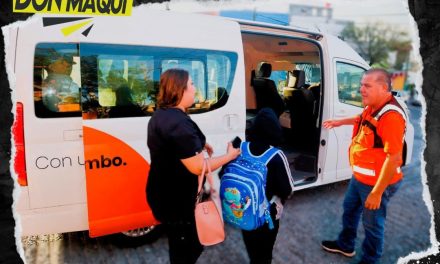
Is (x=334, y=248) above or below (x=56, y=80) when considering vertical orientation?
below

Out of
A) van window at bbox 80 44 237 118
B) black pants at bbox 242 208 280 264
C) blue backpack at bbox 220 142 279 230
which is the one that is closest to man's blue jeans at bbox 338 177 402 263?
black pants at bbox 242 208 280 264

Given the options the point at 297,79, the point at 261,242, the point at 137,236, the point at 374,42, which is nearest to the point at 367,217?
the point at 261,242

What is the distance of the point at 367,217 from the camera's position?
260 cm

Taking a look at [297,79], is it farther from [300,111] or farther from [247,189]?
[247,189]

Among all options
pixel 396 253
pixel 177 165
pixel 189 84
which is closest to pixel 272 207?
pixel 177 165

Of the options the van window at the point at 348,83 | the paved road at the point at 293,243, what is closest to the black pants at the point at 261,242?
the paved road at the point at 293,243

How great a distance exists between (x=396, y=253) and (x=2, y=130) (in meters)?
3.59

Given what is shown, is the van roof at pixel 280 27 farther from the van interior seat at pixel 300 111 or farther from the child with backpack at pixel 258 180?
the child with backpack at pixel 258 180

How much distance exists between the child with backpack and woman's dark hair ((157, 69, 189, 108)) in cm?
51

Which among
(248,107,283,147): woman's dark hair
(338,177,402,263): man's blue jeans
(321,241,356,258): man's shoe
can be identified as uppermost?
(248,107,283,147): woman's dark hair

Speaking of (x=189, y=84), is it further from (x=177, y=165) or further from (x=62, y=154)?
(x=62, y=154)

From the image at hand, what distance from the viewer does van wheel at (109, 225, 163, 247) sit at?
2.90 meters

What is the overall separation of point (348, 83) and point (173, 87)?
3.03 m

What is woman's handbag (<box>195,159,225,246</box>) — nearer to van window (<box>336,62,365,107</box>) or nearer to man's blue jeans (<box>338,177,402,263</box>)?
man's blue jeans (<box>338,177,402,263</box>)
